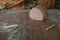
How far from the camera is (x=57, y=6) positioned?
7.34 ft

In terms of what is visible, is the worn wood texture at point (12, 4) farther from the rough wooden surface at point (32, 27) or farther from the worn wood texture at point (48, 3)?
the rough wooden surface at point (32, 27)

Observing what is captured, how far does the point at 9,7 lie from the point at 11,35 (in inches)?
42.9

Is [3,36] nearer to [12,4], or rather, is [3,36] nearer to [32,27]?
[32,27]

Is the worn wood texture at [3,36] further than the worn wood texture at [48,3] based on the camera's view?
No

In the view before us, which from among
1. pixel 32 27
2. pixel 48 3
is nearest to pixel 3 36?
pixel 32 27

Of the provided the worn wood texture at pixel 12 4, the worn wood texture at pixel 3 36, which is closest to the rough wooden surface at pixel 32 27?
the worn wood texture at pixel 3 36

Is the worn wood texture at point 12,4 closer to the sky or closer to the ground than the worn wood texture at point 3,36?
closer to the sky

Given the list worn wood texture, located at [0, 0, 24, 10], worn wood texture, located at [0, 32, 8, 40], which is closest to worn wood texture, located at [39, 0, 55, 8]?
worn wood texture, located at [0, 0, 24, 10]

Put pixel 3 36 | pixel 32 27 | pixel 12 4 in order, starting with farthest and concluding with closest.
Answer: pixel 12 4 → pixel 32 27 → pixel 3 36

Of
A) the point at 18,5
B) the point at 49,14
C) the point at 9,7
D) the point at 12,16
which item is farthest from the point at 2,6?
the point at 49,14

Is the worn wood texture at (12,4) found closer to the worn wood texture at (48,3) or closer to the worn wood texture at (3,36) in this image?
the worn wood texture at (48,3)

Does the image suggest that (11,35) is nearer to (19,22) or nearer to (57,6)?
(19,22)

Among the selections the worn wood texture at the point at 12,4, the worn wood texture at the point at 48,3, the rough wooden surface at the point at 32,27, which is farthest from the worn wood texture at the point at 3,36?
the worn wood texture at the point at 48,3

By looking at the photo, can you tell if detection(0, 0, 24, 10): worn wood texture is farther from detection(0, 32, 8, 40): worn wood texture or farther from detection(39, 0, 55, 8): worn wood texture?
detection(0, 32, 8, 40): worn wood texture
